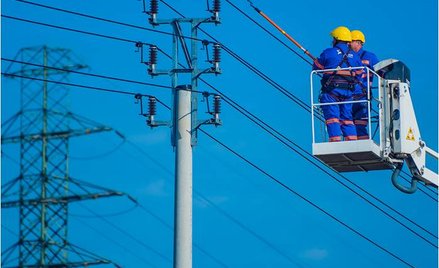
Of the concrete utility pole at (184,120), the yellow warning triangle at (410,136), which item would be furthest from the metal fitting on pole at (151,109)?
the yellow warning triangle at (410,136)

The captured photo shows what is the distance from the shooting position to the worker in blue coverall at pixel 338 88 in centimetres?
2309

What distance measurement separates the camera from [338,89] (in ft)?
76.2

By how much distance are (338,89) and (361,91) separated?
1.53 feet

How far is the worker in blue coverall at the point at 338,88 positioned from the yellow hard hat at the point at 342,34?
0.39ft

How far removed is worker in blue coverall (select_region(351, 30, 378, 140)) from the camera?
2339cm

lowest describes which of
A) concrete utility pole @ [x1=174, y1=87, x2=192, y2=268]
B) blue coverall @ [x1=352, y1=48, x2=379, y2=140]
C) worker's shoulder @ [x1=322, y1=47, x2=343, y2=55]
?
concrete utility pole @ [x1=174, y1=87, x2=192, y2=268]

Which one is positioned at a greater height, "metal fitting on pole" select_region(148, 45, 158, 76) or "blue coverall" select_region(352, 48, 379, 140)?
"metal fitting on pole" select_region(148, 45, 158, 76)

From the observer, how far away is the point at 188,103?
994 inches

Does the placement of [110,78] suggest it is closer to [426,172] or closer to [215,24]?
[215,24]

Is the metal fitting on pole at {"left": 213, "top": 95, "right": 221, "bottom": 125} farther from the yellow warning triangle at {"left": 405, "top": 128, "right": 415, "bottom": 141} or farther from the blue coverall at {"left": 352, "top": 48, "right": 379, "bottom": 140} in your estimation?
Result: the yellow warning triangle at {"left": 405, "top": 128, "right": 415, "bottom": 141}

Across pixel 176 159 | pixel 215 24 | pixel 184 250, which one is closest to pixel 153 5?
pixel 215 24

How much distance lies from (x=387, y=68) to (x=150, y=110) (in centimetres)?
548

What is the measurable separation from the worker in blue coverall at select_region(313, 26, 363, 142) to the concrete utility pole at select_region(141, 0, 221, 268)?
3.10 m

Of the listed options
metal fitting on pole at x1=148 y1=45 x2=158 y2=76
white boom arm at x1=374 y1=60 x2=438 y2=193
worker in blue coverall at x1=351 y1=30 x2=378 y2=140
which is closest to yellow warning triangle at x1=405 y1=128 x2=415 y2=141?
white boom arm at x1=374 y1=60 x2=438 y2=193
